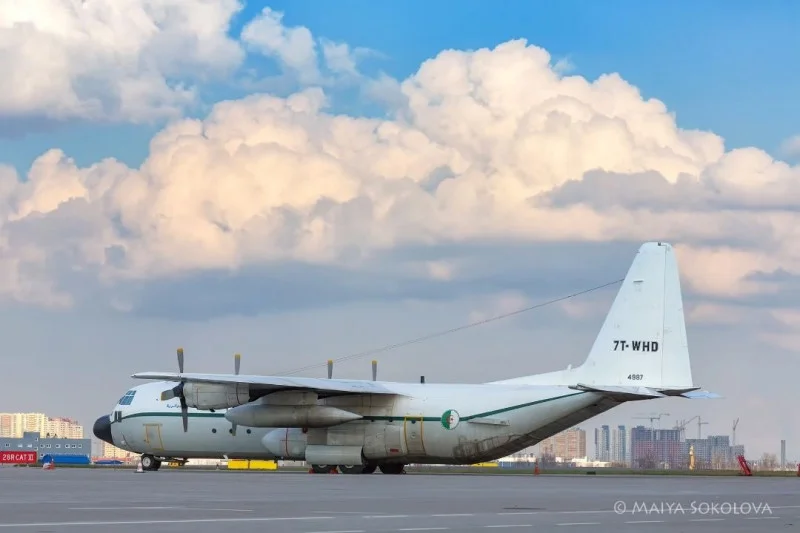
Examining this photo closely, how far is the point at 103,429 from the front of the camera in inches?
2491

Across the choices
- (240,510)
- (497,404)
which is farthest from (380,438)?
(240,510)

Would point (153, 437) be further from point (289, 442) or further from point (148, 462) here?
point (289, 442)

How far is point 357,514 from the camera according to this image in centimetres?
2300

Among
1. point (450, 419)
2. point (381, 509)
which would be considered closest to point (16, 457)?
point (450, 419)

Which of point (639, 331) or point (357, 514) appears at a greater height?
point (639, 331)

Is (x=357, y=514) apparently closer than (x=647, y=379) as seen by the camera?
Yes

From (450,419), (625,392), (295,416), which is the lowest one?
(450,419)

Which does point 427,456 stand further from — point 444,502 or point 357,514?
point 357,514

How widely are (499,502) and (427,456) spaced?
26011 mm

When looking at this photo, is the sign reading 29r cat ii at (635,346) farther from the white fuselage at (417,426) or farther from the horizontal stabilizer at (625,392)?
the white fuselage at (417,426)

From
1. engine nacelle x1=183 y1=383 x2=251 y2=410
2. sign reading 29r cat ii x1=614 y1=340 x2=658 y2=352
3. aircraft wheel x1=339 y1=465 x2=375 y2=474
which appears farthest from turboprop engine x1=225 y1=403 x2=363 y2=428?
sign reading 29r cat ii x1=614 y1=340 x2=658 y2=352

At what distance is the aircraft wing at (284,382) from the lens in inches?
1994

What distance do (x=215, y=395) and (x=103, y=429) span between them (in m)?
13.2

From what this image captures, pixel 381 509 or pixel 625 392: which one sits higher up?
pixel 625 392
